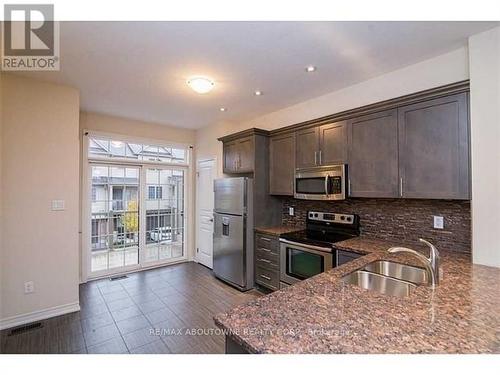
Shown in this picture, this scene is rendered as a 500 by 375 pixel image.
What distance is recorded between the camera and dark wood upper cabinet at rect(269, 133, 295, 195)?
11.1 feet

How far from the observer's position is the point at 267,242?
10.9 feet

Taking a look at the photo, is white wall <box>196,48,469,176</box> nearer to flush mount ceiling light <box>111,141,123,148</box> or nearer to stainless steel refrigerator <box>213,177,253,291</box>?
stainless steel refrigerator <box>213,177,253,291</box>

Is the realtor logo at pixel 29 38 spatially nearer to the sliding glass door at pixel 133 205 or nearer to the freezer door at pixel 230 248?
the sliding glass door at pixel 133 205

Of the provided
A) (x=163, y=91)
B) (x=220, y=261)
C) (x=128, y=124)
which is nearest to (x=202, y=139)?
(x=128, y=124)

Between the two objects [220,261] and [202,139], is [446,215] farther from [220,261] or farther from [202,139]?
[202,139]

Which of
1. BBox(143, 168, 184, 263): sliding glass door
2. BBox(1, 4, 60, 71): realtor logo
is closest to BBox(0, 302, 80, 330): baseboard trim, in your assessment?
BBox(143, 168, 184, 263): sliding glass door

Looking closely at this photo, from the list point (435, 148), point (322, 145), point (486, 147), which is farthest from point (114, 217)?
point (486, 147)

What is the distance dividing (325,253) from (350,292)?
1306 mm

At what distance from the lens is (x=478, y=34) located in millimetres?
1910

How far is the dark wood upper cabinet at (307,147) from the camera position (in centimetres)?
307

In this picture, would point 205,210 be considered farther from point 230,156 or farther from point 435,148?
point 435,148

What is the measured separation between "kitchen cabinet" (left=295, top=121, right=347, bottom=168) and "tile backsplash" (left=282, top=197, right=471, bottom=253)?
23.7 inches

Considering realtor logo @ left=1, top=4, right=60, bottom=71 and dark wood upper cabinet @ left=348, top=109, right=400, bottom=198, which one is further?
dark wood upper cabinet @ left=348, top=109, right=400, bottom=198

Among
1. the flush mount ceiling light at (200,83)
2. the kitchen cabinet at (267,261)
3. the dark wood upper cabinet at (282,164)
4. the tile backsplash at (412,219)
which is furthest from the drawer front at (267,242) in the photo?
the flush mount ceiling light at (200,83)
